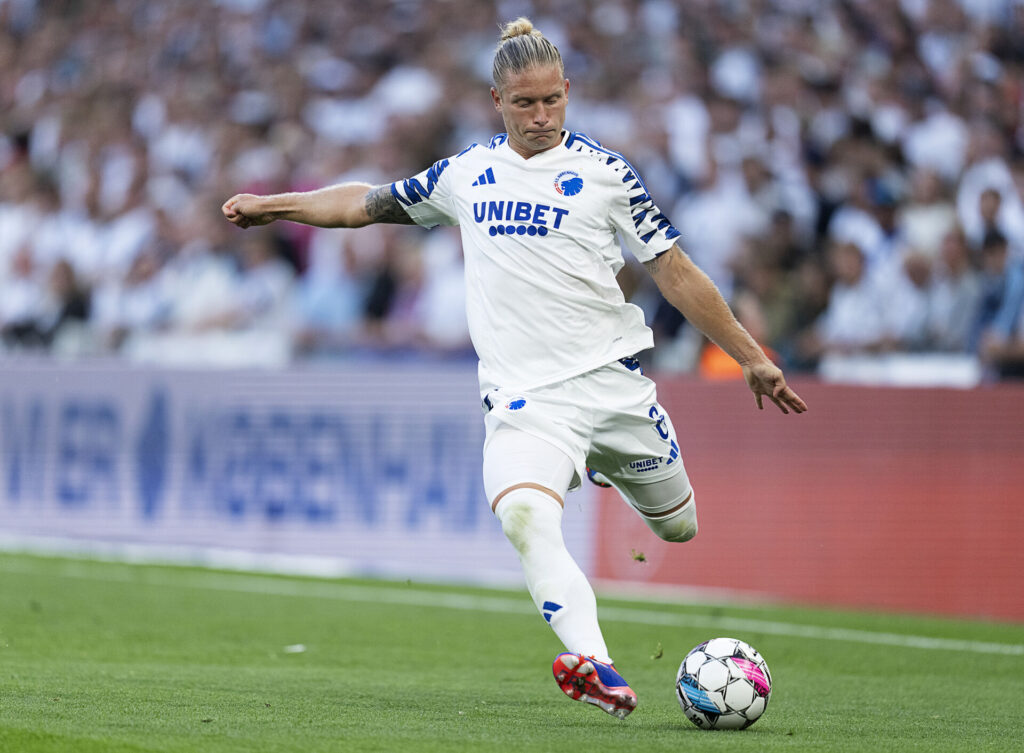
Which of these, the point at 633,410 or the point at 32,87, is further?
the point at 32,87

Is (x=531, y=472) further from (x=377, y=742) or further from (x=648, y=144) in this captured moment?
(x=648, y=144)

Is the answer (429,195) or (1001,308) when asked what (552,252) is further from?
(1001,308)

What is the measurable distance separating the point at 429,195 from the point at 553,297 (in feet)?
2.39

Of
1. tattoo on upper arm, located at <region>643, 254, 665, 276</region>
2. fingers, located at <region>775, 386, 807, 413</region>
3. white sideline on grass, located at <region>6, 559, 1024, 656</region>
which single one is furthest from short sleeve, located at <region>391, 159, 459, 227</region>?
white sideline on grass, located at <region>6, 559, 1024, 656</region>

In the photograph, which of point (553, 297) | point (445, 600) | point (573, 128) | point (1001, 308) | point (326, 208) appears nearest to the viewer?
point (553, 297)

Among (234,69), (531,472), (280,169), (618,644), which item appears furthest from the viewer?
(234,69)

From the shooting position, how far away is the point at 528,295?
19.0 feet

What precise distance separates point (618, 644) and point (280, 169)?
8.32m

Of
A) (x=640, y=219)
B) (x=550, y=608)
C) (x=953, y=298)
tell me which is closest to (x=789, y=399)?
(x=640, y=219)

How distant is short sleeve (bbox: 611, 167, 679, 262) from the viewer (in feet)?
19.1

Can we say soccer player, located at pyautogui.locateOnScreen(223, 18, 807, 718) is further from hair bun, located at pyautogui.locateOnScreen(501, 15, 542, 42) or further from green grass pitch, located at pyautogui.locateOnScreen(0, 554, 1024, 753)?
green grass pitch, located at pyautogui.locateOnScreen(0, 554, 1024, 753)

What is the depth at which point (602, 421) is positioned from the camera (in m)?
5.86

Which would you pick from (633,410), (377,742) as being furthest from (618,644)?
(377,742)

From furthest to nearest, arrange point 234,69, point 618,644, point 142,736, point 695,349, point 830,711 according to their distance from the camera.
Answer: point 234,69, point 695,349, point 618,644, point 830,711, point 142,736
